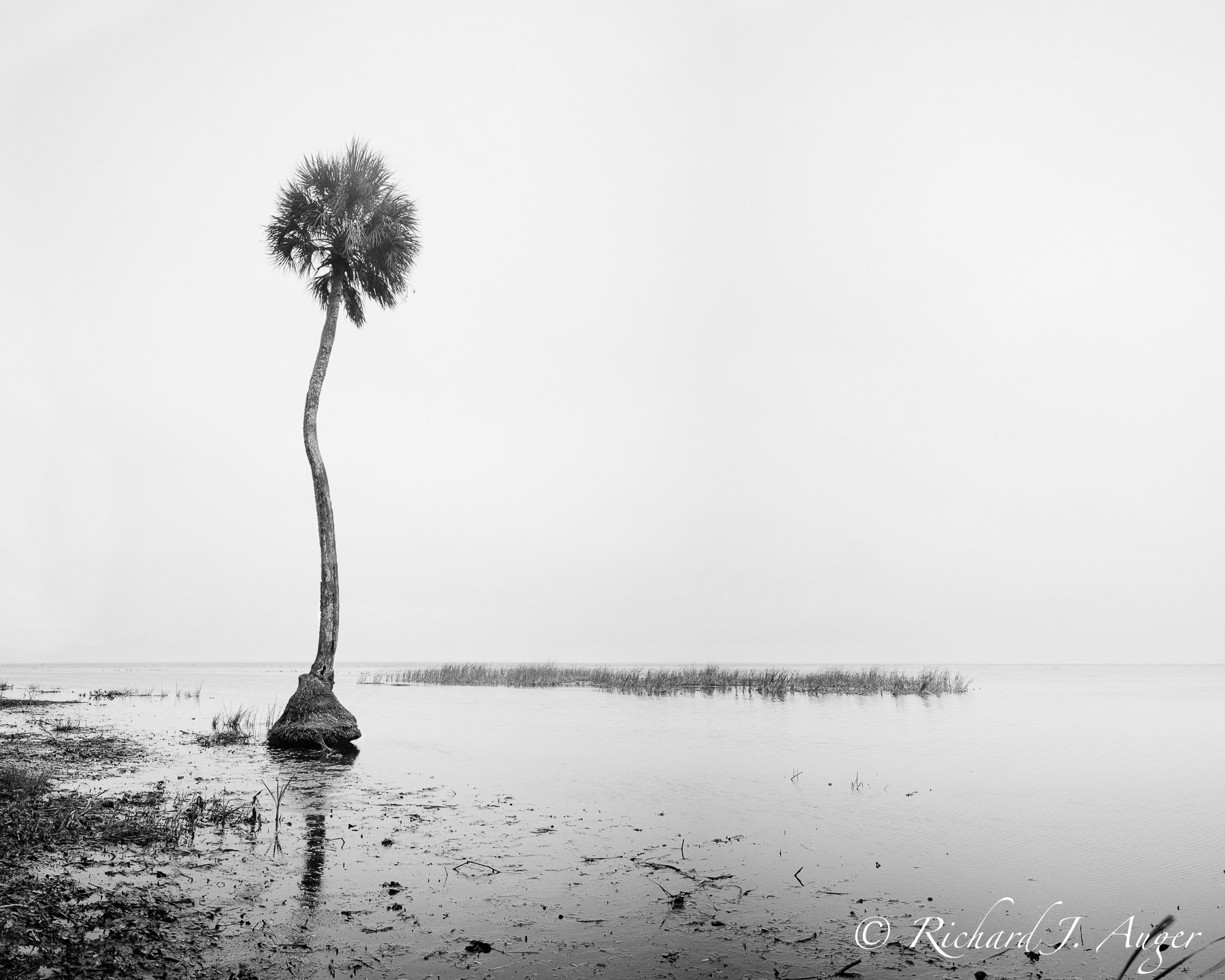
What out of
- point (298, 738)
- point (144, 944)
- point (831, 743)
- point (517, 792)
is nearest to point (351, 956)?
point (144, 944)

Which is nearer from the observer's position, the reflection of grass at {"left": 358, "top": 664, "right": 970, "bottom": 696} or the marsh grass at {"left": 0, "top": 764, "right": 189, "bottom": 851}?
the marsh grass at {"left": 0, "top": 764, "right": 189, "bottom": 851}

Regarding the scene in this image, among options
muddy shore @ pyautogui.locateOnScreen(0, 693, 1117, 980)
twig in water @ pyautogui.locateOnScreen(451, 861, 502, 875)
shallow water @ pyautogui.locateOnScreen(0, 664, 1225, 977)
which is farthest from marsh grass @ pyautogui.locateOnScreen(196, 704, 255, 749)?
twig in water @ pyautogui.locateOnScreen(451, 861, 502, 875)

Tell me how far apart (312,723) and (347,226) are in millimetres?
13508

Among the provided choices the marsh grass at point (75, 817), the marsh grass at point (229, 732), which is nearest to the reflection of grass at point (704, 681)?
the marsh grass at point (229, 732)

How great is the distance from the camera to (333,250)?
2112cm

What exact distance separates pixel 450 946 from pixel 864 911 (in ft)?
12.4

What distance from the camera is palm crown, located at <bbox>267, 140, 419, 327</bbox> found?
20.3m

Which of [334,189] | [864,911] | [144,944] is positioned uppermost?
[334,189]

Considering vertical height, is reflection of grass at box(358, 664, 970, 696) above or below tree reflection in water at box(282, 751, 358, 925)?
below

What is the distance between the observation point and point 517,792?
1243 centimetres

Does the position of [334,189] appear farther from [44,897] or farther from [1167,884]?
[1167,884]

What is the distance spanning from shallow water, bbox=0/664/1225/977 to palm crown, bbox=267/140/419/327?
13.4 meters

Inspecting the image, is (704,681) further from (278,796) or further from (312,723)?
(278,796)

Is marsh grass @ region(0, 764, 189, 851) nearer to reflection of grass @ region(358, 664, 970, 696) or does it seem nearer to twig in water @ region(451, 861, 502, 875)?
twig in water @ region(451, 861, 502, 875)
